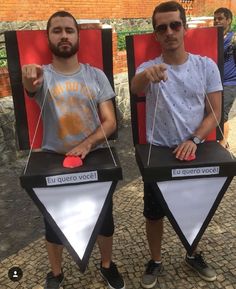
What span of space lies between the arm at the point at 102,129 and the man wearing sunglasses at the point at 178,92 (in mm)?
221

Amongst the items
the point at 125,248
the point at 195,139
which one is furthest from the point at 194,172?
the point at 125,248

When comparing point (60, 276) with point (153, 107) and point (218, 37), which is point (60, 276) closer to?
point (153, 107)

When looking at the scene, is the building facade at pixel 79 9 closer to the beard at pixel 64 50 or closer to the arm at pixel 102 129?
the beard at pixel 64 50

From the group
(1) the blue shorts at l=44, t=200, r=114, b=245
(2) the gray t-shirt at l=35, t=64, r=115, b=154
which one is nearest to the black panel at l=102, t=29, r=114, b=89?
(2) the gray t-shirt at l=35, t=64, r=115, b=154

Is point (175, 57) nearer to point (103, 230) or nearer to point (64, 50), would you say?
point (64, 50)

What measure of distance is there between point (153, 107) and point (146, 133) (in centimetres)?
23

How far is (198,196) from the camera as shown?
2.35 meters

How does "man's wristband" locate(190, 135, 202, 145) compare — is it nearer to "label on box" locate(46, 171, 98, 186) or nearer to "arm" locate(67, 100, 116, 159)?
"arm" locate(67, 100, 116, 159)

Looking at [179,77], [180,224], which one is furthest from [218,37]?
[180,224]

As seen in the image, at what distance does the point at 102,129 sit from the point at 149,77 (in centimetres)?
46

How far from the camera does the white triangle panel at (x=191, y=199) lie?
230 cm

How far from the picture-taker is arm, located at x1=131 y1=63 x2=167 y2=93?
2.17 meters

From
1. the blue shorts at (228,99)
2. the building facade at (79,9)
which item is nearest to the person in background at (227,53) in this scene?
the blue shorts at (228,99)

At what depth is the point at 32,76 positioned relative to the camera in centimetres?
222
